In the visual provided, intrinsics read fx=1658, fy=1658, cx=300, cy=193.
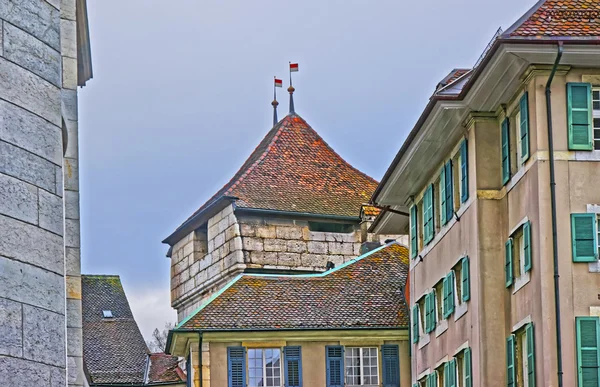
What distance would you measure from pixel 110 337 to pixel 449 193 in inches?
1378

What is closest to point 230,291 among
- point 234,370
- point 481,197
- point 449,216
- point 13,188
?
point 234,370

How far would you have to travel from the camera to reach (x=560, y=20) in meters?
27.5

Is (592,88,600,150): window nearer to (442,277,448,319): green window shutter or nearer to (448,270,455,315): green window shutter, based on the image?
(448,270,455,315): green window shutter

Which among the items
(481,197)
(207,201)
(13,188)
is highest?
(207,201)

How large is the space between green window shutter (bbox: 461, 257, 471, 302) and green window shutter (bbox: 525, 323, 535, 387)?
3329 millimetres

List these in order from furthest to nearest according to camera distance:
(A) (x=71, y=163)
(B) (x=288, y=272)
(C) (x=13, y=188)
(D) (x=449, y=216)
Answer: (B) (x=288, y=272) < (D) (x=449, y=216) < (A) (x=71, y=163) < (C) (x=13, y=188)

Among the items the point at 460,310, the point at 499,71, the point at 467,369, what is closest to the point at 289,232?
the point at 460,310

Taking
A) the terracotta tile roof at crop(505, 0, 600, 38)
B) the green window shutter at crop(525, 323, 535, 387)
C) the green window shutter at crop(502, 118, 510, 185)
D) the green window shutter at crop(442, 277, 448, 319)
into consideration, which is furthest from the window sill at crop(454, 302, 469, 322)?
the terracotta tile roof at crop(505, 0, 600, 38)

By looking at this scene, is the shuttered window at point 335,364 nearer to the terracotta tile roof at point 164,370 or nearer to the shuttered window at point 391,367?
the shuttered window at point 391,367

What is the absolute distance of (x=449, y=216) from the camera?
3256 centimetres

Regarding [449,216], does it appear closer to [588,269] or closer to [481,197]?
[481,197]

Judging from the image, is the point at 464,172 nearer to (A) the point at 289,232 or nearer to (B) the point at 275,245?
(B) the point at 275,245

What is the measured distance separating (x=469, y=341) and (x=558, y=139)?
5119 mm

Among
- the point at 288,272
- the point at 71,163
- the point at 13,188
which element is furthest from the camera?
the point at 288,272
